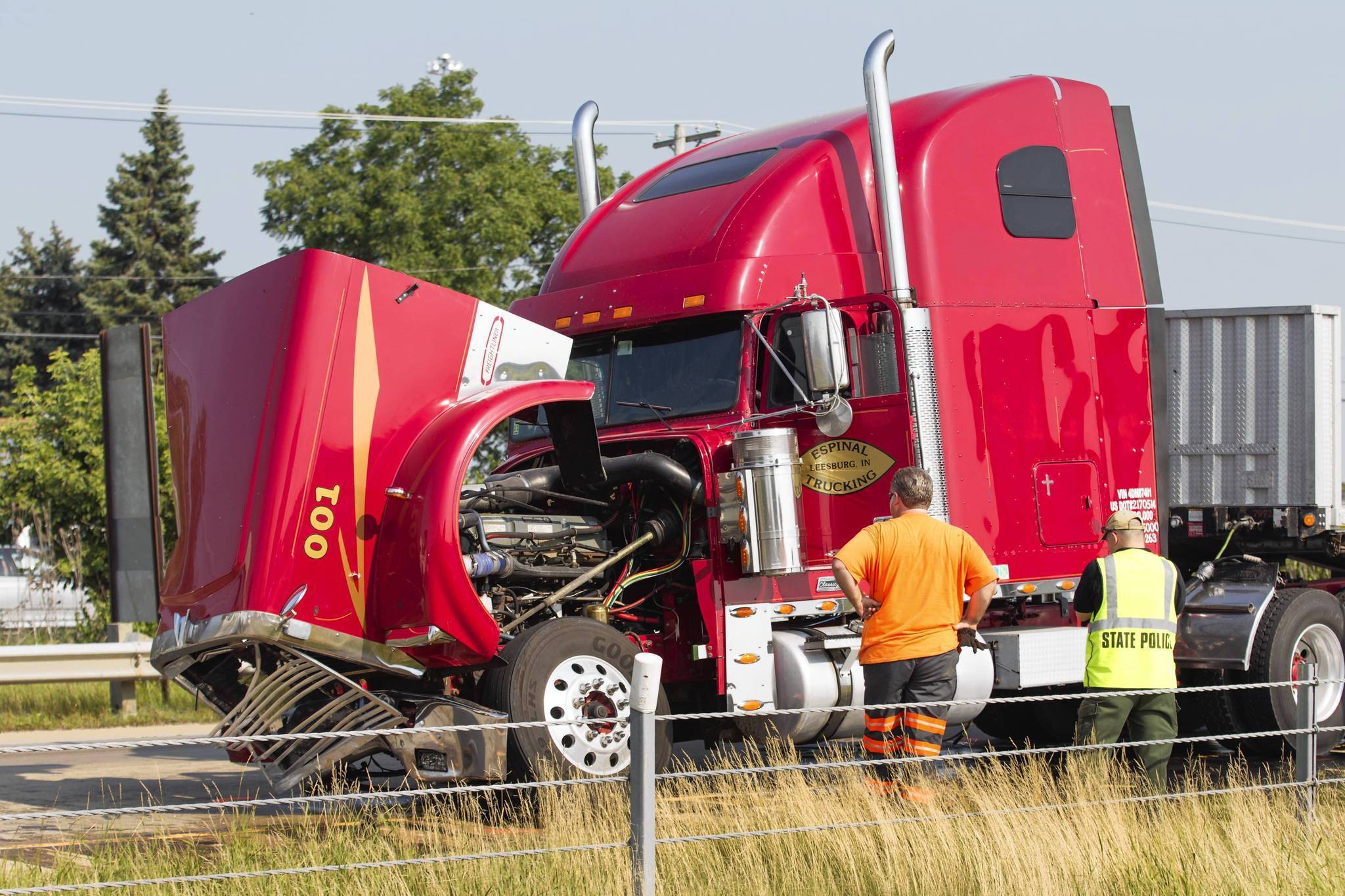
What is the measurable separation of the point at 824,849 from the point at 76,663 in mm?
8570

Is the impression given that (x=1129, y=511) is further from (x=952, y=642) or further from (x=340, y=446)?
(x=340, y=446)

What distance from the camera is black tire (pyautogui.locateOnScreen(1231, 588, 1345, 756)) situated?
377 inches

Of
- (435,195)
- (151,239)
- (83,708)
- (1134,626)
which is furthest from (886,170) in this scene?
(151,239)

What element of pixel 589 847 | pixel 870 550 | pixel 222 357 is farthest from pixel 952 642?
pixel 222 357

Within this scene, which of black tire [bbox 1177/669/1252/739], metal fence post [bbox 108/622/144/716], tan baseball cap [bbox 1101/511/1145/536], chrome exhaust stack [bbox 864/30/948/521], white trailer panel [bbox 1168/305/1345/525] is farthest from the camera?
metal fence post [bbox 108/622/144/716]

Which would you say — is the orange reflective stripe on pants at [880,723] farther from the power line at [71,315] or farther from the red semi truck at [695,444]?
the power line at [71,315]

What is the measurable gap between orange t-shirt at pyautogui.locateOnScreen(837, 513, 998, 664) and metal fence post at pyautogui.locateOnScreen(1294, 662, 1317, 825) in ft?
4.93

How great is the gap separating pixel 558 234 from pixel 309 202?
4.98m

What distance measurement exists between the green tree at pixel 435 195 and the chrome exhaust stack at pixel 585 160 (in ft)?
58.5

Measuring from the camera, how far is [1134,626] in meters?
7.21

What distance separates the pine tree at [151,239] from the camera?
4784cm

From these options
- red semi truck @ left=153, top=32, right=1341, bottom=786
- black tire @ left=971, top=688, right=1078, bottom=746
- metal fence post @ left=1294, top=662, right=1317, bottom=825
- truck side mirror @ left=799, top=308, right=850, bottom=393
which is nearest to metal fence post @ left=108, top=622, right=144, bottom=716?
red semi truck @ left=153, top=32, right=1341, bottom=786

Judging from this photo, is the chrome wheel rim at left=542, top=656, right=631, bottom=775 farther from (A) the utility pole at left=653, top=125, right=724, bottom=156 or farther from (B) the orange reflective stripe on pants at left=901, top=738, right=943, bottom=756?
(A) the utility pole at left=653, top=125, right=724, bottom=156

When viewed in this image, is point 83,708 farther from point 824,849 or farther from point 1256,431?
point 1256,431
